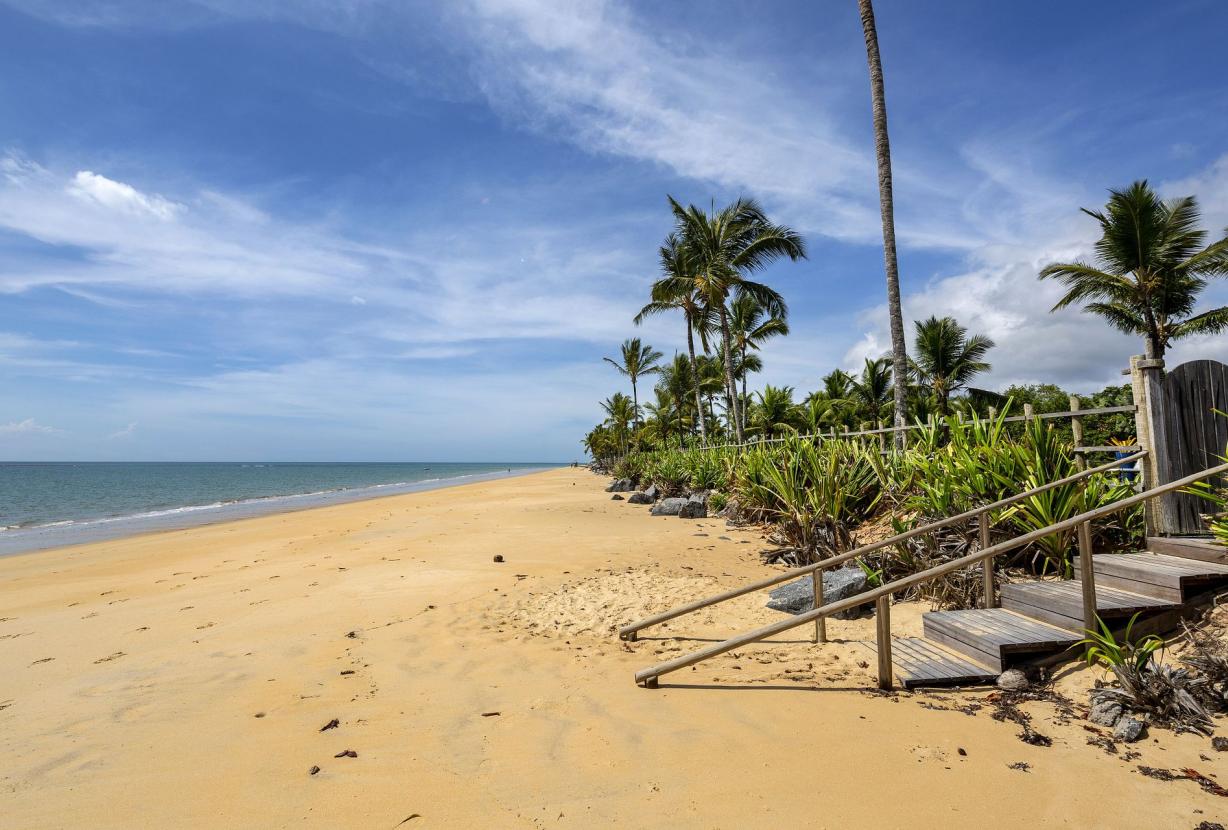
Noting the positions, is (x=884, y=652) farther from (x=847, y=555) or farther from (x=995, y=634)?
(x=847, y=555)

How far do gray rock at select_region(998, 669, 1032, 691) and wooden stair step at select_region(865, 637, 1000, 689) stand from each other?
0.10 meters

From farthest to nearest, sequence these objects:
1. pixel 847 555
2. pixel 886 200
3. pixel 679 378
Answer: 1. pixel 679 378
2. pixel 886 200
3. pixel 847 555

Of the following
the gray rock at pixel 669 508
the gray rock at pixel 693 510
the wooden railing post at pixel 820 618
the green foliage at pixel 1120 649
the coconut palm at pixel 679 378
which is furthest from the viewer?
the coconut palm at pixel 679 378

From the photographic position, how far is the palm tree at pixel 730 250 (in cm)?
2053

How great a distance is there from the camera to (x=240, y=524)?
18.7m

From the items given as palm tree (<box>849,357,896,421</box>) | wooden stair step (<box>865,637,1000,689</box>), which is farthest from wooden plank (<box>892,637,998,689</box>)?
palm tree (<box>849,357,896,421</box>)

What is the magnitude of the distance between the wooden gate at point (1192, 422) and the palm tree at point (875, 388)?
2518cm

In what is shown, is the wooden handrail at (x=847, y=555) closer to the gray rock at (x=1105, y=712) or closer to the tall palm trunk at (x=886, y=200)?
the gray rock at (x=1105, y=712)

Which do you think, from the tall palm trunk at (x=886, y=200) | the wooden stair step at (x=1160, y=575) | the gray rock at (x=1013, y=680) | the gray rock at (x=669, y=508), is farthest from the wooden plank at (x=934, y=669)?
the gray rock at (x=669, y=508)

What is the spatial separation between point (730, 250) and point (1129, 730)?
1992cm

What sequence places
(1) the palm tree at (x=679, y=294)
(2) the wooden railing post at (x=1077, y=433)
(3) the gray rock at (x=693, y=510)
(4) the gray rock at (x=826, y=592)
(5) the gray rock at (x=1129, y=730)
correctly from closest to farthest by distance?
(5) the gray rock at (x=1129, y=730) → (4) the gray rock at (x=826, y=592) → (2) the wooden railing post at (x=1077, y=433) → (3) the gray rock at (x=693, y=510) → (1) the palm tree at (x=679, y=294)

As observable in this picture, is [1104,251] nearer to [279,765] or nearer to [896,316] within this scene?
[896,316]

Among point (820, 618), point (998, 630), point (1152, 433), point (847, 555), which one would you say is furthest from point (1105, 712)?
point (1152, 433)

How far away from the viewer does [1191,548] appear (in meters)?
4.54
